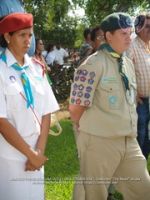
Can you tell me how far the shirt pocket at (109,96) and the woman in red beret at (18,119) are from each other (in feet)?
1.97

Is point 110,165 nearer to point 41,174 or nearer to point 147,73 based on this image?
point 41,174

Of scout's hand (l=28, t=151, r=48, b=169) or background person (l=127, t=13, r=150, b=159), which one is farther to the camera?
background person (l=127, t=13, r=150, b=159)

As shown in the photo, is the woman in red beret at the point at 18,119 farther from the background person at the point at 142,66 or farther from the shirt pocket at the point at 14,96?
the background person at the point at 142,66

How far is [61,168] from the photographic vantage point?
14.3 feet

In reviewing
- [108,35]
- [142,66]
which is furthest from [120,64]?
[142,66]

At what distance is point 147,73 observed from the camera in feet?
11.4

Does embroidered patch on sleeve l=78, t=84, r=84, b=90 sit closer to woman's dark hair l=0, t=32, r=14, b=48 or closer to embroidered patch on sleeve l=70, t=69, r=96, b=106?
embroidered patch on sleeve l=70, t=69, r=96, b=106

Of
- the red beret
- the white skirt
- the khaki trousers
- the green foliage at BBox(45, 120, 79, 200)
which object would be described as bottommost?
the green foliage at BBox(45, 120, 79, 200)

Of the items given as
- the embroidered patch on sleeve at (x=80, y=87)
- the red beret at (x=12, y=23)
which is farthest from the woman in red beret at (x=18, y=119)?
the embroidered patch on sleeve at (x=80, y=87)

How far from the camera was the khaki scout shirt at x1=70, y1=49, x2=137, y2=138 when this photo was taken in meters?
2.63

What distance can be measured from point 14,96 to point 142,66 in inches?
71.1

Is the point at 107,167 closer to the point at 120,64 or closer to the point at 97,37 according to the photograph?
the point at 120,64

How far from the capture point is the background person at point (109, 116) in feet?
8.66

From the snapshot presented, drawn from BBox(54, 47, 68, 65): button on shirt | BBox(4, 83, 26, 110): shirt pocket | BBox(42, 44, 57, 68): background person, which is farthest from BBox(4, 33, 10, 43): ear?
BBox(54, 47, 68, 65): button on shirt
